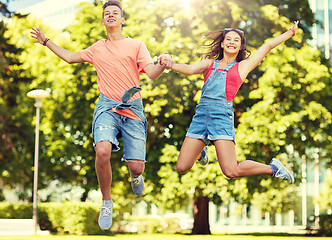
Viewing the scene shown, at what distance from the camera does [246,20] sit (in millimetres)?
22109

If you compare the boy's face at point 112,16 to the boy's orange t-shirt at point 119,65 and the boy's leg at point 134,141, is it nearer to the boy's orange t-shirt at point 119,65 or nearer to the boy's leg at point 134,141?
the boy's orange t-shirt at point 119,65

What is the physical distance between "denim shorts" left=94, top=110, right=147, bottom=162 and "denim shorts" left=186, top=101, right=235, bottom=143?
2.57ft

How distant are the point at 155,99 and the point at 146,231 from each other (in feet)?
33.2

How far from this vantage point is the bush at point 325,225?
27.7 m

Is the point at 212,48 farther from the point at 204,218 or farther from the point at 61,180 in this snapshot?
the point at 61,180

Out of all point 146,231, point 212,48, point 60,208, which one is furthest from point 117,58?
point 146,231

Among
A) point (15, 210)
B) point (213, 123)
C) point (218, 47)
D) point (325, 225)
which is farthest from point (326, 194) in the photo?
point (213, 123)

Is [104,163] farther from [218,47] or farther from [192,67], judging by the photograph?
[218,47]

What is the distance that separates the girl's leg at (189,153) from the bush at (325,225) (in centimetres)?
2191

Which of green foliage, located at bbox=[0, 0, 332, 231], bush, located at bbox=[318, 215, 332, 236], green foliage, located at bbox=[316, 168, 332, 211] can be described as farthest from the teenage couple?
green foliage, located at bbox=[316, 168, 332, 211]

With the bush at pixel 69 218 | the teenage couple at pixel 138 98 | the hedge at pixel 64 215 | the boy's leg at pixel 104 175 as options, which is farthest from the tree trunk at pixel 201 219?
the boy's leg at pixel 104 175

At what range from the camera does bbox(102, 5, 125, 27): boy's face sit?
7.22 m

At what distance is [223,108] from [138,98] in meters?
1.19

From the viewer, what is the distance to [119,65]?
23.9 ft
